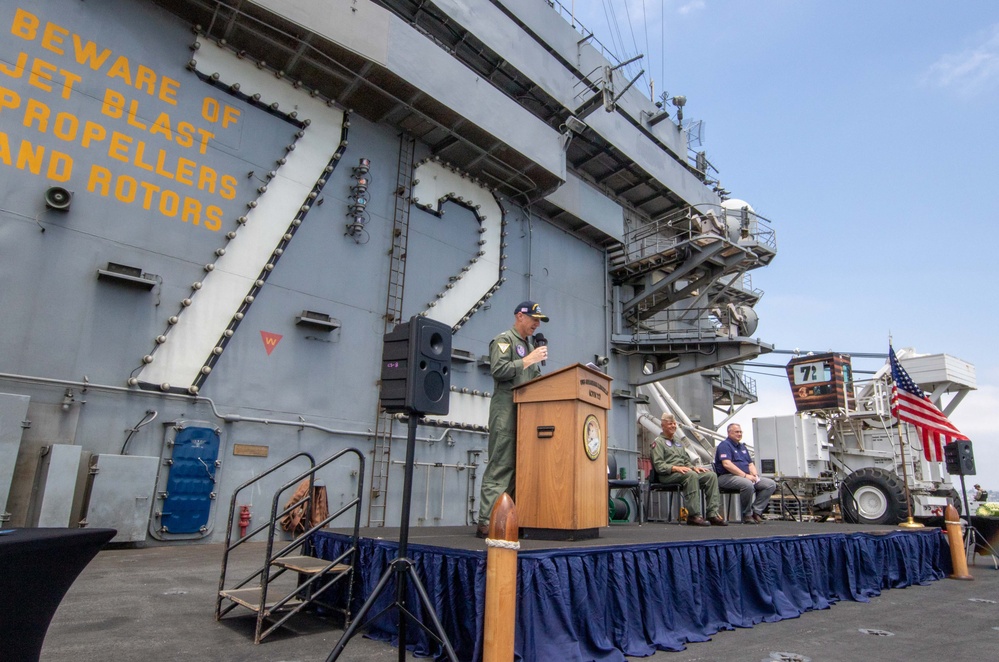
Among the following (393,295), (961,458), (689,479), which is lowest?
(689,479)

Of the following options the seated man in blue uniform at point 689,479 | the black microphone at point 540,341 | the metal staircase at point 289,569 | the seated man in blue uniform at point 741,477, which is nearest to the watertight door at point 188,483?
the metal staircase at point 289,569

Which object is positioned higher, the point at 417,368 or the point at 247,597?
the point at 417,368

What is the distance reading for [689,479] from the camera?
6969 millimetres

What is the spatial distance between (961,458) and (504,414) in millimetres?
7917

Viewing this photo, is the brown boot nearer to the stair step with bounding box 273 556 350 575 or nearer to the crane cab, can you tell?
the stair step with bounding box 273 556 350 575

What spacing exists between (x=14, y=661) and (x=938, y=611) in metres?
6.05

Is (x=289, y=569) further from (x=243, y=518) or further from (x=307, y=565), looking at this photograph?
(x=243, y=518)

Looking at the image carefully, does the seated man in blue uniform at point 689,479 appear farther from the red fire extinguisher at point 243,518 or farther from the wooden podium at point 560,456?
the red fire extinguisher at point 243,518

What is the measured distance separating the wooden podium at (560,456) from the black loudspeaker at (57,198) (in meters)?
5.97

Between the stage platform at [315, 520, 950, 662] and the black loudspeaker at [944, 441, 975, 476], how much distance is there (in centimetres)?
490

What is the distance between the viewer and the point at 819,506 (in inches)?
436

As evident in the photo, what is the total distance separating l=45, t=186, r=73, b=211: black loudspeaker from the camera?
6.57 meters

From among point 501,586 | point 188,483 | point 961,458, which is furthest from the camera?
point 961,458

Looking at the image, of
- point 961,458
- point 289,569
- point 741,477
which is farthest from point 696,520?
point 289,569
